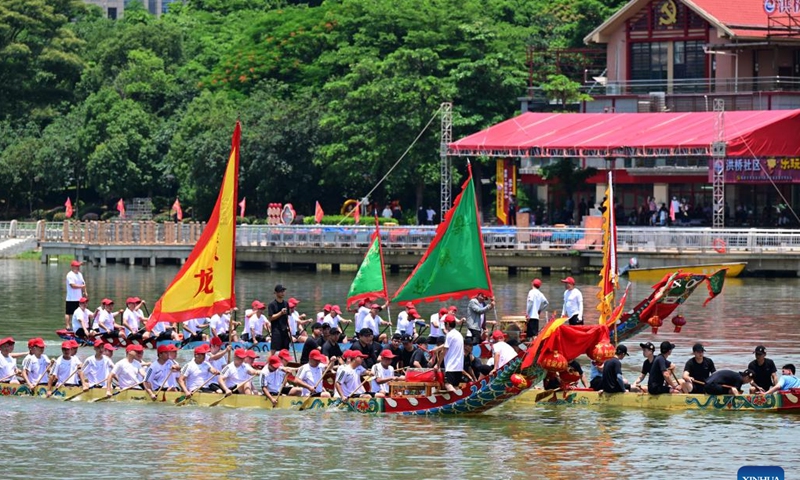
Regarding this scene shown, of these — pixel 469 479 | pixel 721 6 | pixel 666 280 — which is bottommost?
pixel 469 479

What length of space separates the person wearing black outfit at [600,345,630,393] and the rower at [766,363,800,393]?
2877 millimetres

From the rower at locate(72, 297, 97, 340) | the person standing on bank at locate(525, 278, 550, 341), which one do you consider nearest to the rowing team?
the person standing on bank at locate(525, 278, 550, 341)

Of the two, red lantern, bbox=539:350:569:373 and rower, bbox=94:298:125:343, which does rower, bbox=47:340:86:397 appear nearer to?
rower, bbox=94:298:125:343

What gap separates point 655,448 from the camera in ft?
98.4

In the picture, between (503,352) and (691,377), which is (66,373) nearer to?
(503,352)

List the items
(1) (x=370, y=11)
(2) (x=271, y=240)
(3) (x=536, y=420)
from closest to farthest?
1. (3) (x=536, y=420)
2. (2) (x=271, y=240)
3. (1) (x=370, y=11)

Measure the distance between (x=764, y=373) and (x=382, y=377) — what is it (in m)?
7.33

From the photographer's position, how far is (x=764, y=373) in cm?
3275

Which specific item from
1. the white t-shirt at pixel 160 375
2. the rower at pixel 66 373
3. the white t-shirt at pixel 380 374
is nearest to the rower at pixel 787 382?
the white t-shirt at pixel 380 374

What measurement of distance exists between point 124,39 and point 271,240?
36674 mm

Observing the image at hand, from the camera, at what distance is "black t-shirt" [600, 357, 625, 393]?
33531 mm

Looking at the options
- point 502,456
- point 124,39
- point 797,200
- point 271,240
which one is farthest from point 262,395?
point 124,39

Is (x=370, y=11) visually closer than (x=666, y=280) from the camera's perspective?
No

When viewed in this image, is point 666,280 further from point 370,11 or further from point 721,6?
point 370,11
